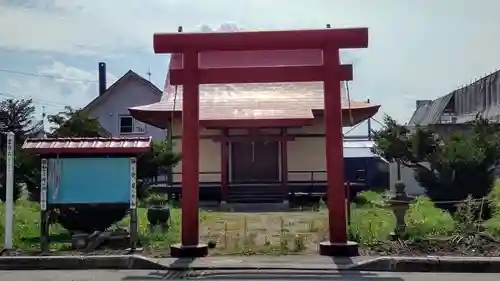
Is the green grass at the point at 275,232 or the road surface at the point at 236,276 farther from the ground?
the green grass at the point at 275,232

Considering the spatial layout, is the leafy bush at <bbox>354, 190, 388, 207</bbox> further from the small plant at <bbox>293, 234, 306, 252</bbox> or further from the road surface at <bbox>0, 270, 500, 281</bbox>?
the road surface at <bbox>0, 270, 500, 281</bbox>

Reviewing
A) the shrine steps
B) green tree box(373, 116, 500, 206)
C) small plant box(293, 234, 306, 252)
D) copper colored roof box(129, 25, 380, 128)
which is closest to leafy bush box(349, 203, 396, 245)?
small plant box(293, 234, 306, 252)

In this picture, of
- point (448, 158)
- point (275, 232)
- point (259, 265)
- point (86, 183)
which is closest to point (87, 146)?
point (86, 183)

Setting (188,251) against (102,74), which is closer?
(188,251)

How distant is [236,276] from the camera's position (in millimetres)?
9781

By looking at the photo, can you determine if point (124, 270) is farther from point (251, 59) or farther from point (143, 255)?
point (251, 59)

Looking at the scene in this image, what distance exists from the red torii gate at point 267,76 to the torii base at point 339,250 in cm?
17

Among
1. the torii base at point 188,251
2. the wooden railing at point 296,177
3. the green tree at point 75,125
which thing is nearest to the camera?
the torii base at point 188,251

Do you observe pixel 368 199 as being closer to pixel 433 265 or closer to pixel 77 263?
pixel 433 265

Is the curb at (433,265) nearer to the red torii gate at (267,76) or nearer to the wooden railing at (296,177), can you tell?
the red torii gate at (267,76)

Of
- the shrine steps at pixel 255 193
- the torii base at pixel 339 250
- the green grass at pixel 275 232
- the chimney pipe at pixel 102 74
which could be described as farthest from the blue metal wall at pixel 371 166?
the torii base at pixel 339 250

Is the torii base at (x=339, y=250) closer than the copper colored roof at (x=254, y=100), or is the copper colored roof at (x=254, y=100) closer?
the torii base at (x=339, y=250)

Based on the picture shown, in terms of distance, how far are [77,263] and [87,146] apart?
226cm

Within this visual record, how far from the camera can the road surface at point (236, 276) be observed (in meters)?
9.66
